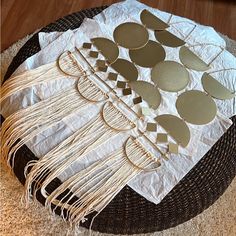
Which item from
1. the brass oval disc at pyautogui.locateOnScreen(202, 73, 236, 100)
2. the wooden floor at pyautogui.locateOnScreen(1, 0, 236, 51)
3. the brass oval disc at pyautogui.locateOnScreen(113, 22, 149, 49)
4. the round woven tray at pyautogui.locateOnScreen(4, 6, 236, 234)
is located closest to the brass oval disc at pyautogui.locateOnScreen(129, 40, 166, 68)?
the brass oval disc at pyautogui.locateOnScreen(113, 22, 149, 49)

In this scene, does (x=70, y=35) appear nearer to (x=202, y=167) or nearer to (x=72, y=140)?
(x=72, y=140)

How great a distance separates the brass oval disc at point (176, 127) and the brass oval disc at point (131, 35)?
21 centimetres

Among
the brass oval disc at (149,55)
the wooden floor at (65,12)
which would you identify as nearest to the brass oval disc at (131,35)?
the brass oval disc at (149,55)

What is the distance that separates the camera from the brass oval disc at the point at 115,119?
958 millimetres

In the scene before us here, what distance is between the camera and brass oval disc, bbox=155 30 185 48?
3.59 ft

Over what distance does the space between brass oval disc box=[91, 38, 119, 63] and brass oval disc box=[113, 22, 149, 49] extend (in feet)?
0.06

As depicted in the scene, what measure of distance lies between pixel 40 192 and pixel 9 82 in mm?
270

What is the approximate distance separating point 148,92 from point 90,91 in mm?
135

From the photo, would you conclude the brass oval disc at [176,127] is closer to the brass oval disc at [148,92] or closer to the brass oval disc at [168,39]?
the brass oval disc at [148,92]

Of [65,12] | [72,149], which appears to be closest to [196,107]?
[72,149]

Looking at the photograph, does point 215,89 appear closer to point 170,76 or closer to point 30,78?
point 170,76

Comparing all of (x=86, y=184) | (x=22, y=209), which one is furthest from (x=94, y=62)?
(x=22, y=209)

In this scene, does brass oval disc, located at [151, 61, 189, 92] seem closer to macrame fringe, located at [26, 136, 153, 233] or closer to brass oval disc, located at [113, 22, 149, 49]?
brass oval disc, located at [113, 22, 149, 49]

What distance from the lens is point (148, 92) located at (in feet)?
3.33
